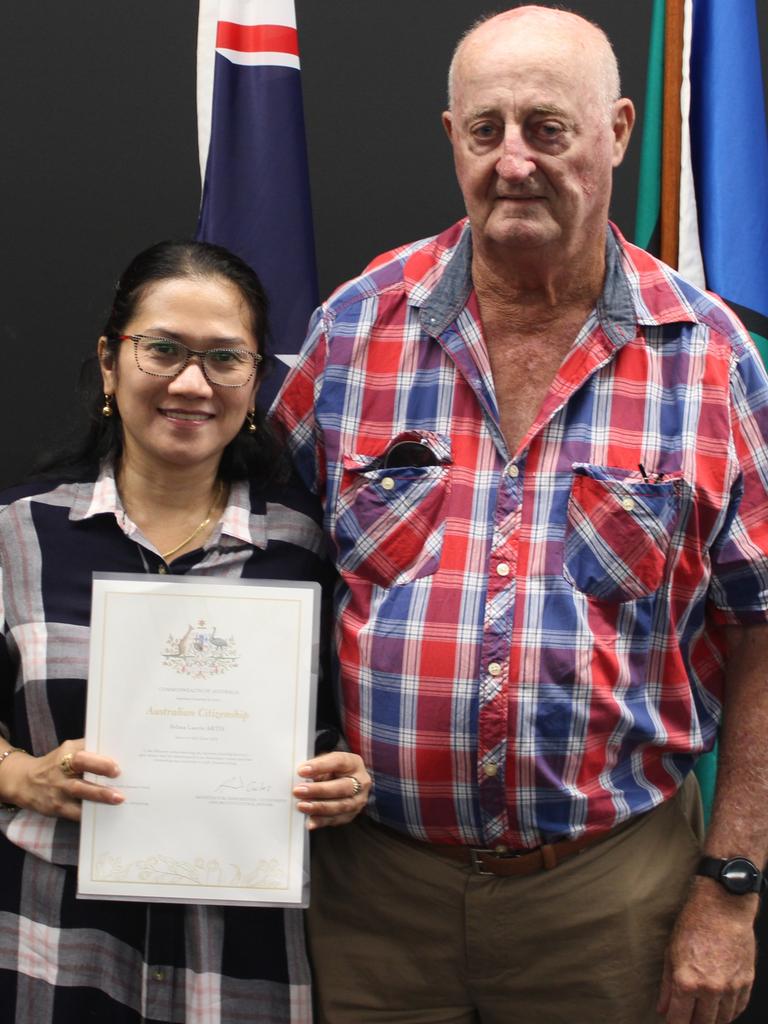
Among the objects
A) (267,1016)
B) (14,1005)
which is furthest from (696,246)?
(14,1005)

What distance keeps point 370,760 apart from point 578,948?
47cm

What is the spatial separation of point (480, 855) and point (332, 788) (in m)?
0.33

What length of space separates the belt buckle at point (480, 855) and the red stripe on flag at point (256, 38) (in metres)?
1.58

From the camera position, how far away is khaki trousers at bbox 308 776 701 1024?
6.52 ft

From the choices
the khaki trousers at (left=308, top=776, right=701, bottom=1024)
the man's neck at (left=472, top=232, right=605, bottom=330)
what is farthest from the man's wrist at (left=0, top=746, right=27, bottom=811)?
the man's neck at (left=472, top=232, right=605, bottom=330)

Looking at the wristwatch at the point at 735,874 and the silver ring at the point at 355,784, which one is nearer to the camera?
the silver ring at the point at 355,784

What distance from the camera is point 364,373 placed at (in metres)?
2.07

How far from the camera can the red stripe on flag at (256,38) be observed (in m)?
2.45

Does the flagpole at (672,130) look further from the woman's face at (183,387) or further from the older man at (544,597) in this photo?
the woman's face at (183,387)

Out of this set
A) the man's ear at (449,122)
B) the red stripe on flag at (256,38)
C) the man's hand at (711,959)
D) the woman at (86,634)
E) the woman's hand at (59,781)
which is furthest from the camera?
the red stripe on flag at (256,38)

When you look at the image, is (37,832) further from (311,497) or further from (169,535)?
(311,497)

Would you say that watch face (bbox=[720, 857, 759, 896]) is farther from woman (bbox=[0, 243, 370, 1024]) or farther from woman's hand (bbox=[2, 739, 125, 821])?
woman's hand (bbox=[2, 739, 125, 821])

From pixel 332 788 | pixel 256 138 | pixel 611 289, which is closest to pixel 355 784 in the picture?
pixel 332 788
